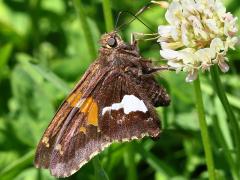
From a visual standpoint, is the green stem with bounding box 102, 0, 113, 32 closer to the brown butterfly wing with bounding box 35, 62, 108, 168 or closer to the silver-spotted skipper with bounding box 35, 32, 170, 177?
the silver-spotted skipper with bounding box 35, 32, 170, 177

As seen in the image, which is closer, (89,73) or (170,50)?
(170,50)

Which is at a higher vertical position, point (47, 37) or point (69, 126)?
point (47, 37)

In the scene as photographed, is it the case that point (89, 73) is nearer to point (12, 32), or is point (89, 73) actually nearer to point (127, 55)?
point (127, 55)

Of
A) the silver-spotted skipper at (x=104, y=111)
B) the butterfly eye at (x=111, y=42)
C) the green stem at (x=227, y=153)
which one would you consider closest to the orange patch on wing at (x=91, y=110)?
the silver-spotted skipper at (x=104, y=111)

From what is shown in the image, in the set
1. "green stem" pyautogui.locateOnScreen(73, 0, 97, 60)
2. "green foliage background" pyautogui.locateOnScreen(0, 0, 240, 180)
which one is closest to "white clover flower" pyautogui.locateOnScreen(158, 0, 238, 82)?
"green foliage background" pyautogui.locateOnScreen(0, 0, 240, 180)

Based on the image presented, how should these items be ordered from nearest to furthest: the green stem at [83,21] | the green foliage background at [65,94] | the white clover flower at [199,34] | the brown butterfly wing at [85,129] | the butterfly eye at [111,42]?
the white clover flower at [199,34]
the brown butterfly wing at [85,129]
the butterfly eye at [111,42]
the green stem at [83,21]
the green foliage background at [65,94]

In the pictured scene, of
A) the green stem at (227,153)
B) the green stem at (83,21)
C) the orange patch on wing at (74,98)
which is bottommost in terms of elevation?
the green stem at (227,153)

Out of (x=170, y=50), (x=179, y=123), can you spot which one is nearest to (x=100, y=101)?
(x=170, y=50)

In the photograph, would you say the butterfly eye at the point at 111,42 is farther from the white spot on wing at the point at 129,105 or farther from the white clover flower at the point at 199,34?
the white clover flower at the point at 199,34
